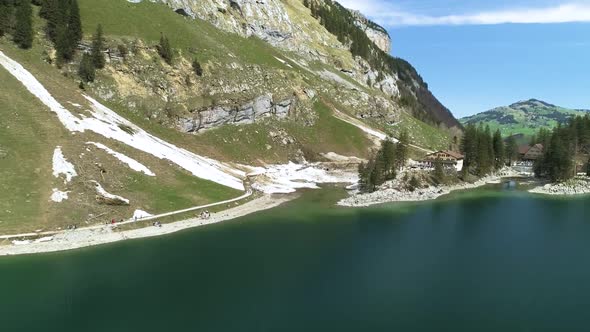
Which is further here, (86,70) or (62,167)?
(86,70)

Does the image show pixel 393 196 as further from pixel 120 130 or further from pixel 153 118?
pixel 153 118

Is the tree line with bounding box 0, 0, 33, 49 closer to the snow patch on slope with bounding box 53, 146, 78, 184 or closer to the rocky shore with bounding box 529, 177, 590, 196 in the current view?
the snow patch on slope with bounding box 53, 146, 78, 184

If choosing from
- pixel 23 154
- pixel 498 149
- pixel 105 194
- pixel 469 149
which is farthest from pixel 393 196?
pixel 498 149

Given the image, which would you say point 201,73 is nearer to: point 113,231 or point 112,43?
point 112,43

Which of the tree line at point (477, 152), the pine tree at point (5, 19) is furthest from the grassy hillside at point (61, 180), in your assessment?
the tree line at point (477, 152)

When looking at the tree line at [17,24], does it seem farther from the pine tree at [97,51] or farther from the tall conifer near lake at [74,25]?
the pine tree at [97,51]

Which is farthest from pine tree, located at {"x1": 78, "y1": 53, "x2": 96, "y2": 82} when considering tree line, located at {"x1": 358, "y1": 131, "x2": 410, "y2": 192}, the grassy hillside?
tree line, located at {"x1": 358, "y1": 131, "x2": 410, "y2": 192}
